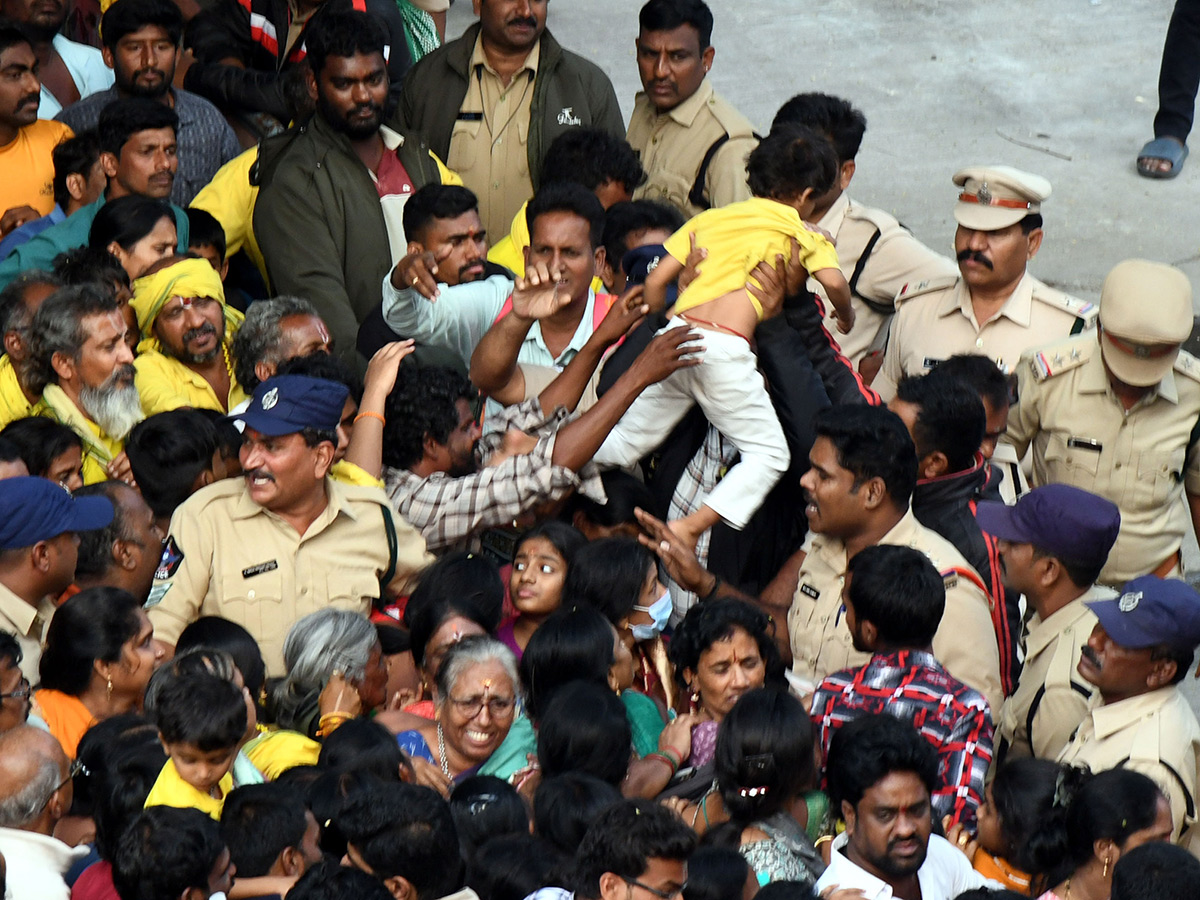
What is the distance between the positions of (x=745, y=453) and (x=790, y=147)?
3.57ft

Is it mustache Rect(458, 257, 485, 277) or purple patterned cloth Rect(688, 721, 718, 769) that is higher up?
mustache Rect(458, 257, 485, 277)

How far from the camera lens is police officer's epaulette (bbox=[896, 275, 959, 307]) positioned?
20.8ft

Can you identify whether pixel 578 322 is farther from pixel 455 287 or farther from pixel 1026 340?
pixel 1026 340

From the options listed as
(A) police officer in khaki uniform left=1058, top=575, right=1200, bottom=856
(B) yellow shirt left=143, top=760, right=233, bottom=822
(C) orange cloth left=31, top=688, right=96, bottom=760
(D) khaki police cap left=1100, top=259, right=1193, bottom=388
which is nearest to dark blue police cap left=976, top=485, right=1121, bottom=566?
(A) police officer in khaki uniform left=1058, top=575, right=1200, bottom=856

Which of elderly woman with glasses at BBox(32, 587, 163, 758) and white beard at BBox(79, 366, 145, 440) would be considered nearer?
elderly woman with glasses at BBox(32, 587, 163, 758)

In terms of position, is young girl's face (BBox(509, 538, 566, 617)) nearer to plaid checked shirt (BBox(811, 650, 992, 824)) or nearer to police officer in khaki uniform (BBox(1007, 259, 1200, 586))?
plaid checked shirt (BBox(811, 650, 992, 824))

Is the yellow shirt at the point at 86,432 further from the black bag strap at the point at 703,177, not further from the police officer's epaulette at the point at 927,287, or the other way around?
the police officer's epaulette at the point at 927,287

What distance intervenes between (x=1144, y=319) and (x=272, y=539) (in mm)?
3015

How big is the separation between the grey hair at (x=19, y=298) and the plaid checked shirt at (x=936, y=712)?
3006mm

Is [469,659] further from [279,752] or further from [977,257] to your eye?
[977,257]

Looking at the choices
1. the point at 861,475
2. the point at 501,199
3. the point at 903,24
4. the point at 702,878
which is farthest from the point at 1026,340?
the point at 903,24

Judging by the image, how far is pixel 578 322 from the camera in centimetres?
581

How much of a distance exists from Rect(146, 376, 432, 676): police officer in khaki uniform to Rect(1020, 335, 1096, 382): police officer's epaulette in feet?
8.49

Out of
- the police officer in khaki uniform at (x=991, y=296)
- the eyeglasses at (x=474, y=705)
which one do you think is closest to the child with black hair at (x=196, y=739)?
the eyeglasses at (x=474, y=705)
